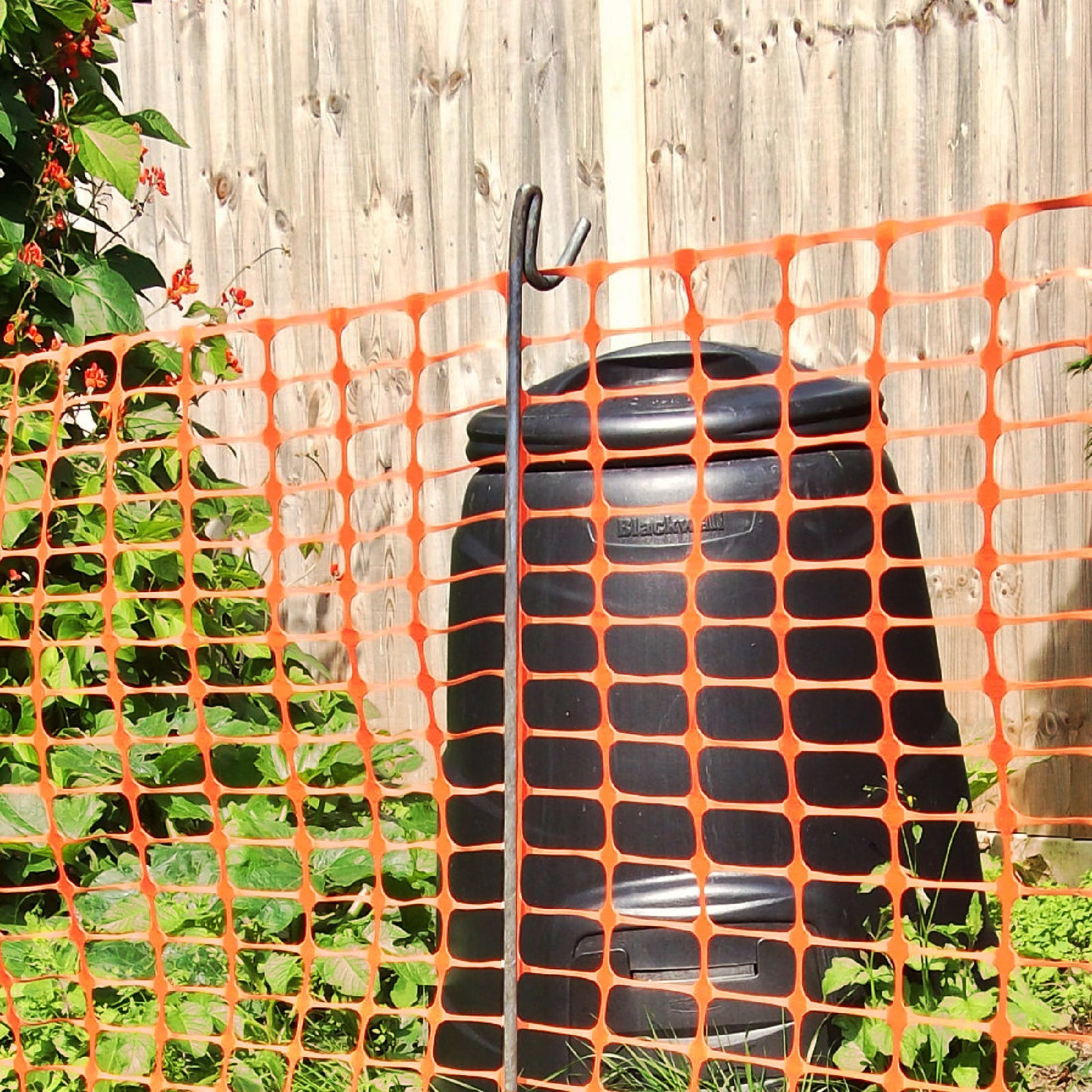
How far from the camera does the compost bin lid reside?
2.00 meters

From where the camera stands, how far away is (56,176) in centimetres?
281

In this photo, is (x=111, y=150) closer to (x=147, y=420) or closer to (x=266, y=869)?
(x=147, y=420)

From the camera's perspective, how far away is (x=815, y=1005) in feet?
5.97

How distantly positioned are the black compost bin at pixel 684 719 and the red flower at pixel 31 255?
4.16 ft

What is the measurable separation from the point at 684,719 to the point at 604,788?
0.51 feet

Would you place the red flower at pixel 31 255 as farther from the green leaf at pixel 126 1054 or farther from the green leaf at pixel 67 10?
the green leaf at pixel 126 1054

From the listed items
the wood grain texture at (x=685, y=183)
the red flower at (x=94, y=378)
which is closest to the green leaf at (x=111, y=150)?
the red flower at (x=94, y=378)

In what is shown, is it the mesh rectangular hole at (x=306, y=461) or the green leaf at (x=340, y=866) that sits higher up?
the mesh rectangular hole at (x=306, y=461)

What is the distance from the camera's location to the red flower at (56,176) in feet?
9.20

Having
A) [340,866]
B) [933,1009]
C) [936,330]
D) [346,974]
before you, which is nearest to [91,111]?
[340,866]

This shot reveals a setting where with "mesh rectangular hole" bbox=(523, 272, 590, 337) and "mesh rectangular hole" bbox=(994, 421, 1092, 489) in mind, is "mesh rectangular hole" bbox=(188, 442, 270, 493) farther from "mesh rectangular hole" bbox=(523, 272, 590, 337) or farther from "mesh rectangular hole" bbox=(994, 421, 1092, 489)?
"mesh rectangular hole" bbox=(994, 421, 1092, 489)

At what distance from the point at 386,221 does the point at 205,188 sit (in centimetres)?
55

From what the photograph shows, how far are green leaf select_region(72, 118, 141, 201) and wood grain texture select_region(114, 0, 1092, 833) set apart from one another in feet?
2.02

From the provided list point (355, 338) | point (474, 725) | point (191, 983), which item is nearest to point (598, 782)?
point (474, 725)
